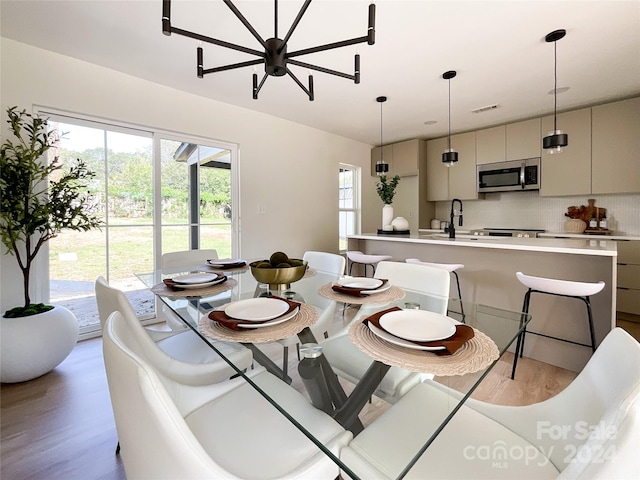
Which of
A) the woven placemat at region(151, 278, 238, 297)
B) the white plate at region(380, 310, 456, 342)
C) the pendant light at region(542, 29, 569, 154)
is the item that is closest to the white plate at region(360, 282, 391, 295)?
the white plate at region(380, 310, 456, 342)

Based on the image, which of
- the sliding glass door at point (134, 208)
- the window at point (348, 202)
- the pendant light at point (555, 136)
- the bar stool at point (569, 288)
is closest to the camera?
the bar stool at point (569, 288)

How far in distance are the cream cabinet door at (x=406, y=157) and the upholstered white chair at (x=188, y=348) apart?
439 cm

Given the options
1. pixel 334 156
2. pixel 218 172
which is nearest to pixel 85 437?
pixel 218 172

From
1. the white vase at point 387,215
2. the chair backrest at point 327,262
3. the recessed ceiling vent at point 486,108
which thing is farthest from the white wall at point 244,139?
the recessed ceiling vent at point 486,108

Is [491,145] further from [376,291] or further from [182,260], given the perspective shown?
[182,260]

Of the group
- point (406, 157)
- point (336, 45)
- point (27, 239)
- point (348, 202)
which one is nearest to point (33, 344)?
point (27, 239)

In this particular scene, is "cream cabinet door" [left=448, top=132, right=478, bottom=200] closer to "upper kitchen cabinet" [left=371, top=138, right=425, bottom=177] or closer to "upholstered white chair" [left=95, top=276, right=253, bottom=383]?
"upper kitchen cabinet" [left=371, top=138, right=425, bottom=177]

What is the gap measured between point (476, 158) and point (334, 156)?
2215 mm

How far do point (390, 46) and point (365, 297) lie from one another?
2082mm

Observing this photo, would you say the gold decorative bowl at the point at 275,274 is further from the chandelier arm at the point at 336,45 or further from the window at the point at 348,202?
the window at the point at 348,202

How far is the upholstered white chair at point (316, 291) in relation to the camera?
41.7 inches

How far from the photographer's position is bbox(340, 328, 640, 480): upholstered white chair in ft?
2.33

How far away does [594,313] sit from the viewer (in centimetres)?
208

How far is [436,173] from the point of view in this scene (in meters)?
4.91
